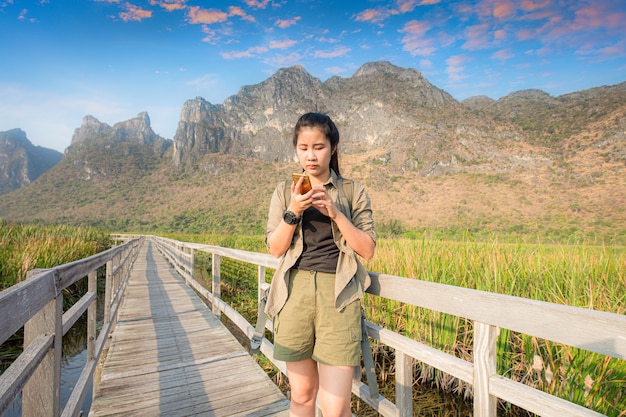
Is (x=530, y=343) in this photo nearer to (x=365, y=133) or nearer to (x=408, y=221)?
(x=408, y=221)

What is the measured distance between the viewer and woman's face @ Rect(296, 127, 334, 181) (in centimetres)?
133

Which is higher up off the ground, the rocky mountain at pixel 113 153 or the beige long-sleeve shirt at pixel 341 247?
the rocky mountain at pixel 113 153

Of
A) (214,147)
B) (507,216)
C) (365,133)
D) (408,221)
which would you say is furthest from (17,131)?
(507,216)

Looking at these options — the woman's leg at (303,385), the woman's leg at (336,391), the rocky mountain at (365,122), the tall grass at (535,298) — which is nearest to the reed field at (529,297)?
the tall grass at (535,298)

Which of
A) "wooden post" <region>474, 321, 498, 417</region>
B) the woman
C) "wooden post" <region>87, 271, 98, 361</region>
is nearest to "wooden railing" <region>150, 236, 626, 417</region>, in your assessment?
"wooden post" <region>474, 321, 498, 417</region>

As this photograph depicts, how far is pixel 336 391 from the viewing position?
124 centimetres

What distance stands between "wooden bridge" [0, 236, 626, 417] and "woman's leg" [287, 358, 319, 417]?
0.29 m

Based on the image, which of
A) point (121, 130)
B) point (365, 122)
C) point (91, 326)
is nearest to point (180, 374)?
point (91, 326)

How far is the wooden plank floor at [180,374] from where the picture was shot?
2.29 meters

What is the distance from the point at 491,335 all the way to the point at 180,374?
9.14ft

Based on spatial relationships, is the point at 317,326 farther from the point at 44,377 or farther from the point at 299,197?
the point at 44,377

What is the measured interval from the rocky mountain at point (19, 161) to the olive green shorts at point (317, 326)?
167 meters

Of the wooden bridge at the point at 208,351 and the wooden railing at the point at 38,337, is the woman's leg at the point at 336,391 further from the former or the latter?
the wooden railing at the point at 38,337

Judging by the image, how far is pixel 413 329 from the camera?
3.19 meters
